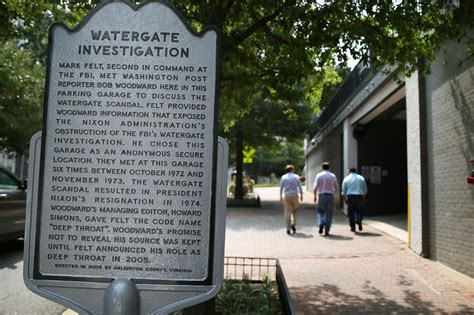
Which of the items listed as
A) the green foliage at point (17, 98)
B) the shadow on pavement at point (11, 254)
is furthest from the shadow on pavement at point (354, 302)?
the green foliage at point (17, 98)

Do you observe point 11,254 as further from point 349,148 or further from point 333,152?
point 333,152

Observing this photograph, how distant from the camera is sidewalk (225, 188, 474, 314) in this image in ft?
17.1

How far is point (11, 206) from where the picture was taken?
25.7 ft

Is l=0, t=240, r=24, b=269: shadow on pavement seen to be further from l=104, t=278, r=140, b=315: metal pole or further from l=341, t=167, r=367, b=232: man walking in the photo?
l=341, t=167, r=367, b=232: man walking

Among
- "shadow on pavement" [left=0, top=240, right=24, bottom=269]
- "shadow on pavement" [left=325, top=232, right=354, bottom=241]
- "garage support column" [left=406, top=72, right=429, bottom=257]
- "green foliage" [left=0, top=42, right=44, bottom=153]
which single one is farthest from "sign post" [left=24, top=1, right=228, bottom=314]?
"green foliage" [left=0, top=42, right=44, bottom=153]

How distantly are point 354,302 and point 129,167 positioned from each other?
3.90m

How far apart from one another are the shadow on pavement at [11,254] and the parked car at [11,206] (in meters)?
0.35

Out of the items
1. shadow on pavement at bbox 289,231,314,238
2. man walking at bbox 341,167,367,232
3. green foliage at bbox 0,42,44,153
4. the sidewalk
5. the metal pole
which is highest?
green foliage at bbox 0,42,44,153

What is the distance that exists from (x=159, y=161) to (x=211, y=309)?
202 centimetres

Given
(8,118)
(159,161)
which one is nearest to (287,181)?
(159,161)

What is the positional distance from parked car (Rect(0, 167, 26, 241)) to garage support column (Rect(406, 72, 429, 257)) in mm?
7158

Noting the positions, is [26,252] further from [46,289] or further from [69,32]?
[69,32]

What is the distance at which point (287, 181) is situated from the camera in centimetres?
1098

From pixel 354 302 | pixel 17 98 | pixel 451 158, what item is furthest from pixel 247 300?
pixel 17 98
